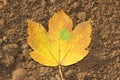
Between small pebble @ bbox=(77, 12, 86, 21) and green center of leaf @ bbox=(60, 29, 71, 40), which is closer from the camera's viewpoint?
green center of leaf @ bbox=(60, 29, 71, 40)

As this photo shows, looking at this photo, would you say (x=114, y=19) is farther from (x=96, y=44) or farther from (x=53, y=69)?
(x=53, y=69)

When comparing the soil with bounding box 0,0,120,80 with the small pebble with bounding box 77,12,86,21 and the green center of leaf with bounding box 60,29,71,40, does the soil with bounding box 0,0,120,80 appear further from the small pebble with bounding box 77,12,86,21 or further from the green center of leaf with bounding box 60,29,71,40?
the green center of leaf with bounding box 60,29,71,40

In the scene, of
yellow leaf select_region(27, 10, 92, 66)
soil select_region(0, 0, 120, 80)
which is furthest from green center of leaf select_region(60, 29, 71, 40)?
soil select_region(0, 0, 120, 80)

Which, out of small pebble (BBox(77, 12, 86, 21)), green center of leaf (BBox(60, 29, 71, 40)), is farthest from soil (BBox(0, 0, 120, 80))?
green center of leaf (BBox(60, 29, 71, 40))

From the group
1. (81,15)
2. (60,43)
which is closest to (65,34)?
(60,43)

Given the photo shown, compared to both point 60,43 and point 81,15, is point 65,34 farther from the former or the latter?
point 81,15

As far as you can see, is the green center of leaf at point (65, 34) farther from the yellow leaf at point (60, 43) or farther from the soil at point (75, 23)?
the soil at point (75, 23)
